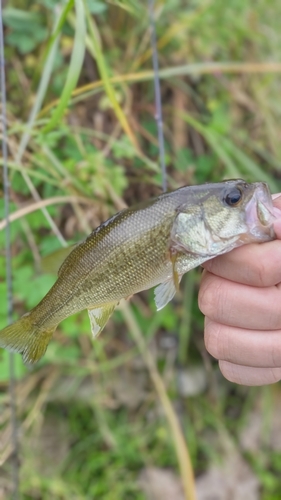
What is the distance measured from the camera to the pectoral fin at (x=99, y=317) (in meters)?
1.16

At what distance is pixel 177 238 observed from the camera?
105 cm

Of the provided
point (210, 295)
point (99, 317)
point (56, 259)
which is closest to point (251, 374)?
point (210, 295)

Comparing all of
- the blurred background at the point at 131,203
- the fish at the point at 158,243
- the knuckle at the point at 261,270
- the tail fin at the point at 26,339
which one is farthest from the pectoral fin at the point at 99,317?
the blurred background at the point at 131,203

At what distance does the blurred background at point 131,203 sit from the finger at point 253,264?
0.84 meters

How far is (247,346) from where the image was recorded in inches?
41.8

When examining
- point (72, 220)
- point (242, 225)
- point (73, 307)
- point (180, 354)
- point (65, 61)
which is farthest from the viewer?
point (180, 354)

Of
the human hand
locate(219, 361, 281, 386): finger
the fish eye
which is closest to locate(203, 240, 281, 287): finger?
the human hand

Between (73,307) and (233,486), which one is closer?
(73,307)

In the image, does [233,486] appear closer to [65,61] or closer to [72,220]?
[72,220]

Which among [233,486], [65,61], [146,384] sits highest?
[65,61]

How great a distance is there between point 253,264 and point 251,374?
1.06 feet

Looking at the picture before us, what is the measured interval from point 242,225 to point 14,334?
25.0 inches

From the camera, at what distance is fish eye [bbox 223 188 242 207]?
102cm

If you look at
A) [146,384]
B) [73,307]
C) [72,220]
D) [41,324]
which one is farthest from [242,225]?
[146,384]
